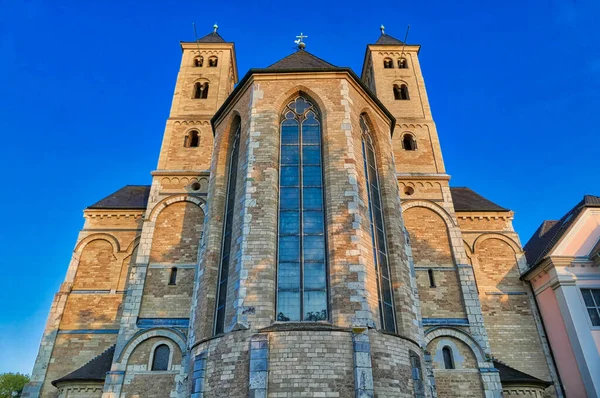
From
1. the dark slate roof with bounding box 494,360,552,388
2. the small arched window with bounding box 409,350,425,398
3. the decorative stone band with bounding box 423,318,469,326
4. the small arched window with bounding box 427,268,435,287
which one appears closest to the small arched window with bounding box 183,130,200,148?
the small arched window with bounding box 427,268,435,287

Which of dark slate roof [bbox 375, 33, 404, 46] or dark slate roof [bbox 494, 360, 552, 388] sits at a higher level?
dark slate roof [bbox 375, 33, 404, 46]

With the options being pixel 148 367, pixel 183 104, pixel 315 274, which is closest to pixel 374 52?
pixel 183 104

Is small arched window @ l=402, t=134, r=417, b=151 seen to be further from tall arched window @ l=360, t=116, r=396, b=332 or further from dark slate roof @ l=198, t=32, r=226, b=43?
dark slate roof @ l=198, t=32, r=226, b=43

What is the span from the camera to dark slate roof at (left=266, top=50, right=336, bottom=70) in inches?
611

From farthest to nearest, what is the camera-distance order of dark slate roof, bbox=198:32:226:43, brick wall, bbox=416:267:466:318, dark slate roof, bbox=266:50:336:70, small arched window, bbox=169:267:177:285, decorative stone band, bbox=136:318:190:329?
dark slate roof, bbox=198:32:226:43, small arched window, bbox=169:267:177:285, brick wall, bbox=416:267:466:318, decorative stone band, bbox=136:318:190:329, dark slate roof, bbox=266:50:336:70

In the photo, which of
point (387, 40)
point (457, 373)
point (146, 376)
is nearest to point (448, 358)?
point (457, 373)

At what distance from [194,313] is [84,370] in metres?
5.63

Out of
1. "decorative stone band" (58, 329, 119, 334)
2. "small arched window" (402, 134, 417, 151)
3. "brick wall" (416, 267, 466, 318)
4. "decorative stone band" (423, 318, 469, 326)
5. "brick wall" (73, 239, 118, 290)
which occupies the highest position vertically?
"small arched window" (402, 134, 417, 151)

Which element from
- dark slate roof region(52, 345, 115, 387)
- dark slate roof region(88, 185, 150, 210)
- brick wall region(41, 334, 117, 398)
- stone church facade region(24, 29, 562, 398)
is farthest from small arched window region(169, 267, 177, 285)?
dark slate roof region(88, 185, 150, 210)

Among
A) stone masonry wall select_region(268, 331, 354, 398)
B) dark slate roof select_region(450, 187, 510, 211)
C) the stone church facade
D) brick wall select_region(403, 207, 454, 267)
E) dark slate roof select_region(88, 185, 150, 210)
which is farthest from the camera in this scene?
dark slate roof select_region(450, 187, 510, 211)

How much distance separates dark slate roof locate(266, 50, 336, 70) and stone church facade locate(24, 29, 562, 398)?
0.50 feet

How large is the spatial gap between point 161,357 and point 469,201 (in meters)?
15.9

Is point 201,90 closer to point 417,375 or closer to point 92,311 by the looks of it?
point 92,311

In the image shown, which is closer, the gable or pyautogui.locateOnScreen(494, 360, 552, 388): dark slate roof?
pyautogui.locateOnScreen(494, 360, 552, 388): dark slate roof
